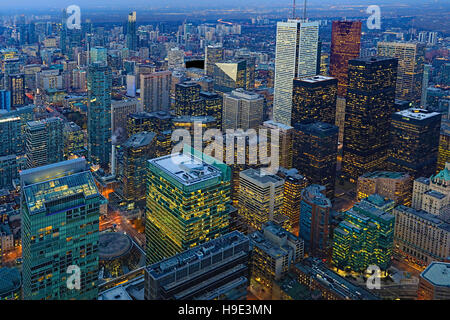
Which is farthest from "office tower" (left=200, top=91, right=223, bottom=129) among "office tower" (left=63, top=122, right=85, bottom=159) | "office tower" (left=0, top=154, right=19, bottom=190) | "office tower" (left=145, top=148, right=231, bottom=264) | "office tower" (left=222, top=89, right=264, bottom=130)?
"office tower" (left=145, top=148, right=231, bottom=264)

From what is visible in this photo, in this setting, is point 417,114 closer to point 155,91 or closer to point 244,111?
point 244,111

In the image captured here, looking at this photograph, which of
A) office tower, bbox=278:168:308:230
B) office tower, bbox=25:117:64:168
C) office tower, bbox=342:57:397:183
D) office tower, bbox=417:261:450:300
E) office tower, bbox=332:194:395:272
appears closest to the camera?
office tower, bbox=417:261:450:300

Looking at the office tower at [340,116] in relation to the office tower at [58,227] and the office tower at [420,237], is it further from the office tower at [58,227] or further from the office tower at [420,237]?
the office tower at [58,227]

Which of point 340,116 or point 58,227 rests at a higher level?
point 340,116

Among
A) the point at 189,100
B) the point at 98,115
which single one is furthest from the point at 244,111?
the point at 98,115

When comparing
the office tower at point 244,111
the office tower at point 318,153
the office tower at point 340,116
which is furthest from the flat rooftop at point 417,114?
the office tower at point 244,111

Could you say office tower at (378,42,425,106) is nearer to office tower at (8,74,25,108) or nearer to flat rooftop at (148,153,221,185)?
flat rooftop at (148,153,221,185)

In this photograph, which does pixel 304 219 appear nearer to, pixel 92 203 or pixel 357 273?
pixel 357 273
